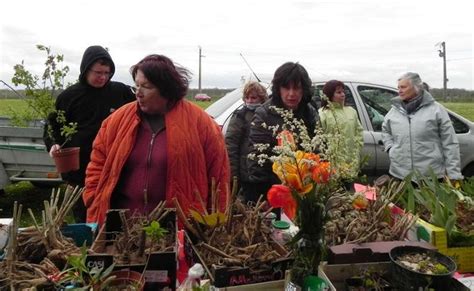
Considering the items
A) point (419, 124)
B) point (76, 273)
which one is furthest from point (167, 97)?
point (419, 124)

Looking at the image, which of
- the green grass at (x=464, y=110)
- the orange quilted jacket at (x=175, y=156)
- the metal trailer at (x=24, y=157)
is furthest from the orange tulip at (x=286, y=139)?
the green grass at (x=464, y=110)

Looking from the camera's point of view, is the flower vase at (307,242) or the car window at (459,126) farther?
the car window at (459,126)

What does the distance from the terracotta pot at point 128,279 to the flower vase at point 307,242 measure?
48 cm

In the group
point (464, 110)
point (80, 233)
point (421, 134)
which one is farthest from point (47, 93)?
point (464, 110)

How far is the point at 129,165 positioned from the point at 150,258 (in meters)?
0.90

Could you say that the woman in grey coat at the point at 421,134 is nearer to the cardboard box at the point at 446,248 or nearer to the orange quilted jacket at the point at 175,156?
the cardboard box at the point at 446,248

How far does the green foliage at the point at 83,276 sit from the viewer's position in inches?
46.8

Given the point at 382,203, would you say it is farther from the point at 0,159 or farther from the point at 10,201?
the point at 10,201

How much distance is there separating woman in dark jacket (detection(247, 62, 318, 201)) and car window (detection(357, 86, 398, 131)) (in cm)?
233

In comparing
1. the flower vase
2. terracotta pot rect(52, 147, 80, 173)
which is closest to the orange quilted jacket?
terracotta pot rect(52, 147, 80, 173)

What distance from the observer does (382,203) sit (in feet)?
6.04

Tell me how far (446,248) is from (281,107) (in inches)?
51.6

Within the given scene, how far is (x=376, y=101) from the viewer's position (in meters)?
5.00

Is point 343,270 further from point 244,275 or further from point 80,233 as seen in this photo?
point 80,233
